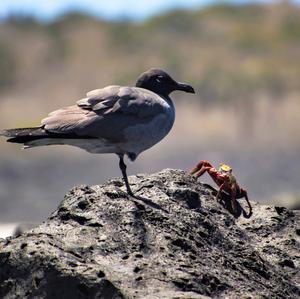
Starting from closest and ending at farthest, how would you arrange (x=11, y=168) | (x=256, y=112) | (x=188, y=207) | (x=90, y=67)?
(x=188, y=207)
(x=11, y=168)
(x=256, y=112)
(x=90, y=67)

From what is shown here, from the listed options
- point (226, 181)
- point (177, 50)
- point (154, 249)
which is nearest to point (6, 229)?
point (226, 181)

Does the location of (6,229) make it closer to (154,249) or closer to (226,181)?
(226,181)

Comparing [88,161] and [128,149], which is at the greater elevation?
[88,161]

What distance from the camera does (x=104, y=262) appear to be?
9.04 m

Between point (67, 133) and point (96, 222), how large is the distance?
1.95 metres

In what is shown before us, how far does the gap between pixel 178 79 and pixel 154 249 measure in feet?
154

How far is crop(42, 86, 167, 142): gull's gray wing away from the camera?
11.3 m

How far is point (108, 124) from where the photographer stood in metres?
11.4

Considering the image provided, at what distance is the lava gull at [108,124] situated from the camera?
11.3m

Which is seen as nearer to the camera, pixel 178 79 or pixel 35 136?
pixel 35 136

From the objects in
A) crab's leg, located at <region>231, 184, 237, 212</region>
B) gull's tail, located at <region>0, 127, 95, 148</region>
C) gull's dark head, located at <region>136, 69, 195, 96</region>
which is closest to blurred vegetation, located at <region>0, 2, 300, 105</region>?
gull's dark head, located at <region>136, 69, 195, 96</region>

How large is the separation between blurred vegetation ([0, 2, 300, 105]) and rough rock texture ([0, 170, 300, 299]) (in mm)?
44060

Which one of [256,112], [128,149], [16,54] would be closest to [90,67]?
[16,54]

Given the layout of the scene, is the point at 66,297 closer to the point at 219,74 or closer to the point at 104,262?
the point at 104,262
